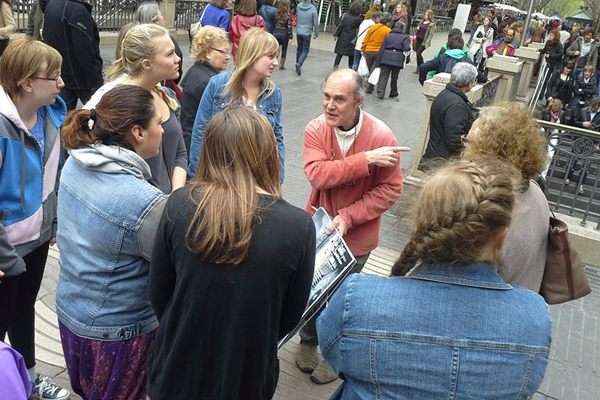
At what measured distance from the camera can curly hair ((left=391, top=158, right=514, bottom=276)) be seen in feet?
4.93

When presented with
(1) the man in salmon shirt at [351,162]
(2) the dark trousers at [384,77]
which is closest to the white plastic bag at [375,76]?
(2) the dark trousers at [384,77]

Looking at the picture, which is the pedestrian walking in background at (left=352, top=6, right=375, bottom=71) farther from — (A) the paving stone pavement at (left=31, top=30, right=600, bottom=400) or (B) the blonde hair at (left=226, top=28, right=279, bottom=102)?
(B) the blonde hair at (left=226, top=28, right=279, bottom=102)

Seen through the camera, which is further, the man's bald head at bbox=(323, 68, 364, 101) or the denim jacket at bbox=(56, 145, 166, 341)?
the man's bald head at bbox=(323, 68, 364, 101)

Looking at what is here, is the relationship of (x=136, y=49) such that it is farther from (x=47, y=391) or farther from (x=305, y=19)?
(x=305, y=19)

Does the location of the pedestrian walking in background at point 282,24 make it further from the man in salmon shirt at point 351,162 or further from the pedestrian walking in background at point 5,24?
the man in salmon shirt at point 351,162

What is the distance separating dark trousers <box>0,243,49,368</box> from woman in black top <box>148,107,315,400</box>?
109 cm

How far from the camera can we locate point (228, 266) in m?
1.71

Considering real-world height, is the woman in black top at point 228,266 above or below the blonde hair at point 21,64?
below

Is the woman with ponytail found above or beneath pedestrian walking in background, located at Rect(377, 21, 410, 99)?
above

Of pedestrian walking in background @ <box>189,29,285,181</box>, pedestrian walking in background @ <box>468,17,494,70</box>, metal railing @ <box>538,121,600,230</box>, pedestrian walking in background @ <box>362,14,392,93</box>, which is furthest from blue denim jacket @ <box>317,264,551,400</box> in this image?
pedestrian walking in background @ <box>468,17,494,70</box>

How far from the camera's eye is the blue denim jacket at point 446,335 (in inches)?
59.0

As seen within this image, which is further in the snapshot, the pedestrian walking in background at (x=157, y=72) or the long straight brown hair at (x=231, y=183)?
the pedestrian walking in background at (x=157, y=72)

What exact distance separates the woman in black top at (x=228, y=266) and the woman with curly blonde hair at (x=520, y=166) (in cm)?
93

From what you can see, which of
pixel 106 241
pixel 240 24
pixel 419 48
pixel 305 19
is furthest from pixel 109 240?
pixel 419 48
